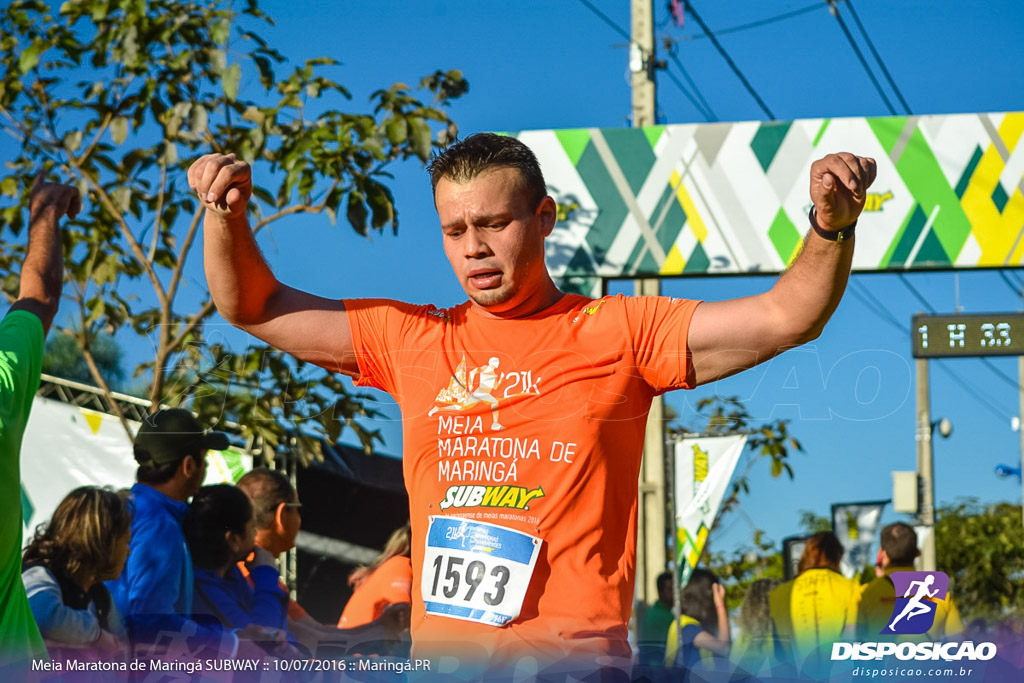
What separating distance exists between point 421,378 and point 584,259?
11.1 ft

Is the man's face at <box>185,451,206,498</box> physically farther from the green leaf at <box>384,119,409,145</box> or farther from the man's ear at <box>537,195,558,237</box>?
the man's ear at <box>537,195,558,237</box>

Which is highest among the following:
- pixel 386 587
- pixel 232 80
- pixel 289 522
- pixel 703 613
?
pixel 232 80


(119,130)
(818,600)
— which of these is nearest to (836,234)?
(818,600)

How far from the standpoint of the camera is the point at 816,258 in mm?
1793

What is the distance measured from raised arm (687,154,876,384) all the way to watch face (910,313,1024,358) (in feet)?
12.8

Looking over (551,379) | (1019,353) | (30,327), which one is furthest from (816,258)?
(1019,353)

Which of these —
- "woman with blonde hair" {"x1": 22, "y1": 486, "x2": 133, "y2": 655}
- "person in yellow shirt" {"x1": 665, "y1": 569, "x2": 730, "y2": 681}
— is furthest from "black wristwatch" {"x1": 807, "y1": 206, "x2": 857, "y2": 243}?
"person in yellow shirt" {"x1": 665, "y1": 569, "x2": 730, "y2": 681}

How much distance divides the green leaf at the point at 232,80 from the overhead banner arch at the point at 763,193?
144 cm

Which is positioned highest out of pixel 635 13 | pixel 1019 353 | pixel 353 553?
pixel 635 13

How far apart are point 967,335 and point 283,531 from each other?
3.53 meters

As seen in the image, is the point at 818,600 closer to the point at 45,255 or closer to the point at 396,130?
the point at 396,130

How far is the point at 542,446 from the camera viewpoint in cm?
193

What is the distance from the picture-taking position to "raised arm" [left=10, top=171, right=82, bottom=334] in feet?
8.25

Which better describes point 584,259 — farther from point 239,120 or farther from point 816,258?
point 816,258
